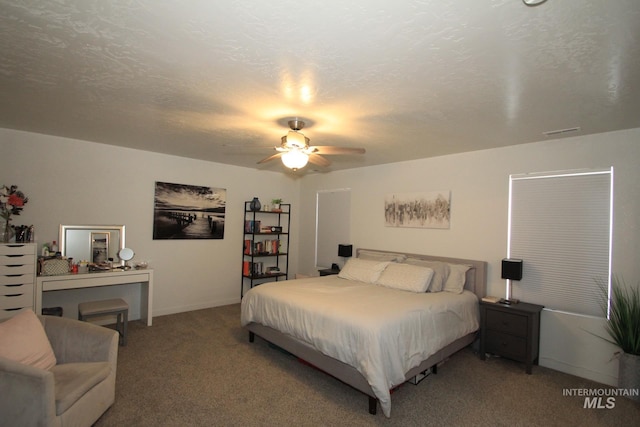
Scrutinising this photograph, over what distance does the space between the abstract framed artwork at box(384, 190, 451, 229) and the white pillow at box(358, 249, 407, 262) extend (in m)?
0.47

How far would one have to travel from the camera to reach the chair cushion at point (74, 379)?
2.03m

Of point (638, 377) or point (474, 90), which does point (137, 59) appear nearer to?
point (474, 90)

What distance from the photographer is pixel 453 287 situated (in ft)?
13.0

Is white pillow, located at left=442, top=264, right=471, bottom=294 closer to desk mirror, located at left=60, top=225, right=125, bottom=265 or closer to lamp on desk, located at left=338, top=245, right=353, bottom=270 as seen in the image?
lamp on desk, located at left=338, top=245, right=353, bottom=270

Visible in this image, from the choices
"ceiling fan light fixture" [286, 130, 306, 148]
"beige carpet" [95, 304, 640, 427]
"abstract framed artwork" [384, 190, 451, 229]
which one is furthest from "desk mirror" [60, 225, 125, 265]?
"abstract framed artwork" [384, 190, 451, 229]

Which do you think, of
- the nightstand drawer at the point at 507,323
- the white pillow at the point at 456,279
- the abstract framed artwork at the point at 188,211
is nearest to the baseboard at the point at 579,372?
the nightstand drawer at the point at 507,323

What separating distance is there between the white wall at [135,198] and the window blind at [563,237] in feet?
13.8

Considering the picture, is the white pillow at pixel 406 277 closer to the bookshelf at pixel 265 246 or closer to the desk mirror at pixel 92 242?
the bookshelf at pixel 265 246

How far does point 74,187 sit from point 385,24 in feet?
14.8

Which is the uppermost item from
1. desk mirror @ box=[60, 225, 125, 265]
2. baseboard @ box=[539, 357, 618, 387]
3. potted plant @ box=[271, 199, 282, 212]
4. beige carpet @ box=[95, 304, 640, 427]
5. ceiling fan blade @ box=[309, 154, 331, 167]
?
ceiling fan blade @ box=[309, 154, 331, 167]

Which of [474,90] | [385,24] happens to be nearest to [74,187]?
[385,24]

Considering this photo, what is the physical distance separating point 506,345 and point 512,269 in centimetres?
83

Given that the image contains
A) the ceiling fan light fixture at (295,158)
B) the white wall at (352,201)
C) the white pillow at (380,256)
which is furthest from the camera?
the white pillow at (380,256)

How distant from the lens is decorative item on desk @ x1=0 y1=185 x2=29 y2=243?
12.0ft
